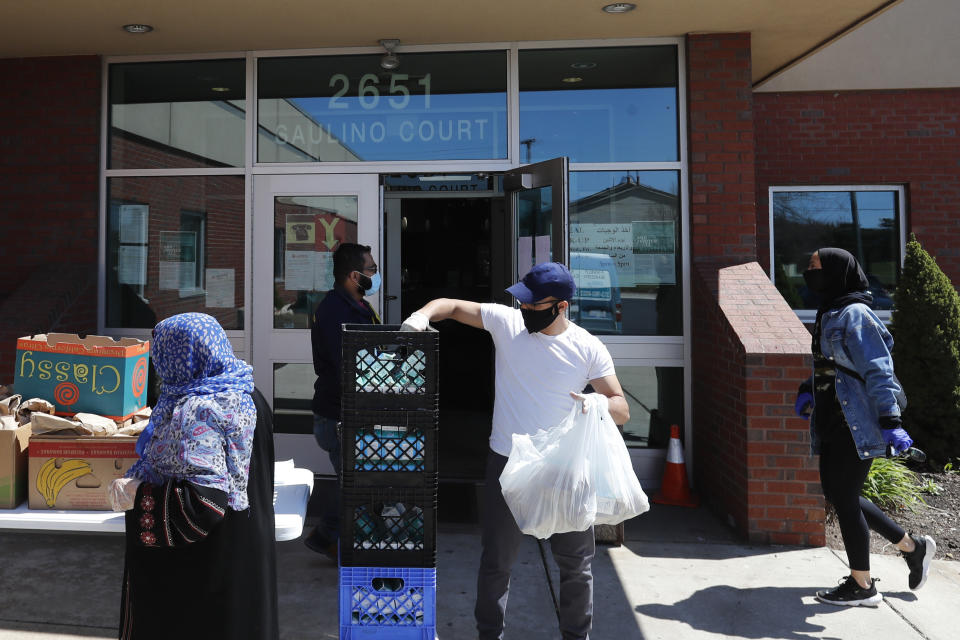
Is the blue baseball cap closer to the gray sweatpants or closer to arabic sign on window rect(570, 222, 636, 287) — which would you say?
the gray sweatpants

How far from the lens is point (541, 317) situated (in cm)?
316

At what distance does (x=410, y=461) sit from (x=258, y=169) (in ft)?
14.6

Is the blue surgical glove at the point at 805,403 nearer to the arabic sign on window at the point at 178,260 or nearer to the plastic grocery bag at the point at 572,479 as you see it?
the plastic grocery bag at the point at 572,479

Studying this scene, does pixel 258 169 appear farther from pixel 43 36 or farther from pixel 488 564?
pixel 488 564

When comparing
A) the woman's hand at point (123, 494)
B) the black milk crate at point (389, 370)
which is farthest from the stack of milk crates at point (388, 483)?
the woman's hand at point (123, 494)

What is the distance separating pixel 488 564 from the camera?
3.19m

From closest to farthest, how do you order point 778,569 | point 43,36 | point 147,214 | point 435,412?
point 435,412 < point 778,569 < point 43,36 < point 147,214

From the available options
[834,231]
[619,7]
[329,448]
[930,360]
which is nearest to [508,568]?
[329,448]

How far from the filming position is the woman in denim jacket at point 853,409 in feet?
12.5

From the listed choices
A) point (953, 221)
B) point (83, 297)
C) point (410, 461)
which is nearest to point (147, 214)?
point (83, 297)

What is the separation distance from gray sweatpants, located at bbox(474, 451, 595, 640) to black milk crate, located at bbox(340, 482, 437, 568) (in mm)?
466

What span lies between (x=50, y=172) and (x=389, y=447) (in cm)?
551

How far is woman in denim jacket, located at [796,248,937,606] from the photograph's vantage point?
12.5 feet

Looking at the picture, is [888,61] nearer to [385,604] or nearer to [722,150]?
[722,150]
